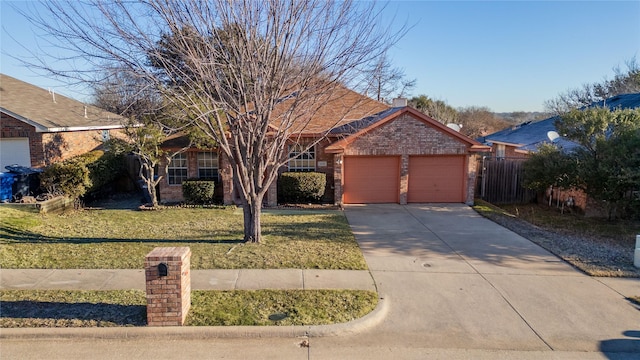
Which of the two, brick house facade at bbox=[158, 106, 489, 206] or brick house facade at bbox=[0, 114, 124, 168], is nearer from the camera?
brick house facade at bbox=[158, 106, 489, 206]

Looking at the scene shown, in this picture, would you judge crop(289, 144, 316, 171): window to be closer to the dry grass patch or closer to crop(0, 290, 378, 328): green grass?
the dry grass patch

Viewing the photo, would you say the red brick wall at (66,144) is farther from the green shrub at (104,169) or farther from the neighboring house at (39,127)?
the green shrub at (104,169)

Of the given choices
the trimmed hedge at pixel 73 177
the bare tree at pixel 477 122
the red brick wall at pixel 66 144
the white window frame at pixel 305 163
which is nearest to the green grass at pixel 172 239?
the trimmed hedge at pixel 73 177

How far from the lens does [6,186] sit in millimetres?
12586

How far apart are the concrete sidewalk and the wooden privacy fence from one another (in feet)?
36.2

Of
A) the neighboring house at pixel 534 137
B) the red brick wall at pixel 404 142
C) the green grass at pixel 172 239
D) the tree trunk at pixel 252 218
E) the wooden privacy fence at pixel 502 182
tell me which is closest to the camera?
the green grass at pixel 172 239

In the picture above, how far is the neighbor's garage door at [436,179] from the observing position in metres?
14.4

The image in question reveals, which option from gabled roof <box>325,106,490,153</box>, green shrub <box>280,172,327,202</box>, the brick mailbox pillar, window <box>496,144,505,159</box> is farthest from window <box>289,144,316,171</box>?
window <box>496,144,505,159</box>

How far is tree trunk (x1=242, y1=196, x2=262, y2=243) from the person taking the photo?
8.27 meters

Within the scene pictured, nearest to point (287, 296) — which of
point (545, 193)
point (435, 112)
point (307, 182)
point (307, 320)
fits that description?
point (307, 320)

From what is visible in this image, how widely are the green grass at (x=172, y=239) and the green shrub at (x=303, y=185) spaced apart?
1.46 m

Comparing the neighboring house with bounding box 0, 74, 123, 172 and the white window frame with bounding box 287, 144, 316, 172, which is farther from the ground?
the neighboring house with bounding box 0, 74, 123, 172

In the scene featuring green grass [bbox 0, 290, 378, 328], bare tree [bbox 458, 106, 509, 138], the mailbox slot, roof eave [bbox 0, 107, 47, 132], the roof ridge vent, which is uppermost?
bare tree [bbox 458, 106, 509, 138]

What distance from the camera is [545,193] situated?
51.1 ft
